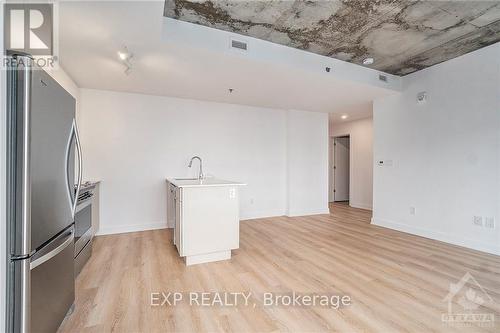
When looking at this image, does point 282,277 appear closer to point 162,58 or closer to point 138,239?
point 138,239

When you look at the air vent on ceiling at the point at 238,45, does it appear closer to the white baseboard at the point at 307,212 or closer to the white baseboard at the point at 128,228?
the white baseboard at the point at 128,228

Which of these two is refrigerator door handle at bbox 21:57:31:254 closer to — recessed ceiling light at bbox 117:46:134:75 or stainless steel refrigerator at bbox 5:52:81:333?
stainless steel refrigerator at bbox 5:52:81:333

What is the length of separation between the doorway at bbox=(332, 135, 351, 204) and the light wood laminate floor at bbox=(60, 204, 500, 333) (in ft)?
12.6

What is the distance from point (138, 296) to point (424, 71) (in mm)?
5233

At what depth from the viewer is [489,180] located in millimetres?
3266

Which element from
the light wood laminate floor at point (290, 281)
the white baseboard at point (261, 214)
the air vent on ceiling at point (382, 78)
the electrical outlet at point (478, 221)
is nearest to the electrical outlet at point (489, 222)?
the electrical outlet at point (478, 221)

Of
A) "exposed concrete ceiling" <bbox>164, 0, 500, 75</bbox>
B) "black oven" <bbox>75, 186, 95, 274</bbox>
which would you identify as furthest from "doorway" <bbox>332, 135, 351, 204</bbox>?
"black oven" <bbox>75, 186, 95, 274</bbox>

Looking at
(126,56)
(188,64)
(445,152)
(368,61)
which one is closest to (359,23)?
(368,61)

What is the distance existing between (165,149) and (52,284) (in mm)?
3254

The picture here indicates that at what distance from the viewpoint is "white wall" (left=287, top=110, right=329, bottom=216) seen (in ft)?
18.4

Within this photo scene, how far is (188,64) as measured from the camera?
10.0 ft

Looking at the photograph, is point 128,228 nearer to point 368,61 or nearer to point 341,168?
point 368,61

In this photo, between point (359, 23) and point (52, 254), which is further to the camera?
point (359, 23)

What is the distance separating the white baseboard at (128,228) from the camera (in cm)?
407
